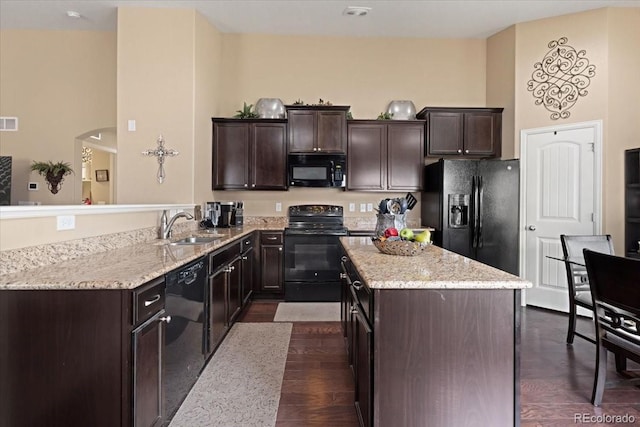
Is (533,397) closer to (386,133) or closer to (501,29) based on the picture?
(386,133)

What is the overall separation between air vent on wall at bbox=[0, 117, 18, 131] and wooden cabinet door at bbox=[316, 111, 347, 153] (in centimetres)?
419

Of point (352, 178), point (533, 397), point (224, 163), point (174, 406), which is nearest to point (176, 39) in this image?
point (224, 163)

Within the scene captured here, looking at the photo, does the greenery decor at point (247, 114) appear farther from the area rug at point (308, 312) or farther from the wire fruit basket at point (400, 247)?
the wire fruit basket at point (400, 247)

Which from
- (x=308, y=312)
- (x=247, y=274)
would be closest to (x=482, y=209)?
(x=308, y=312)

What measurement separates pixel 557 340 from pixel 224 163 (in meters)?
4.16

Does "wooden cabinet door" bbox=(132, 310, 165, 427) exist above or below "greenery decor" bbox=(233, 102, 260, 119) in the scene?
below

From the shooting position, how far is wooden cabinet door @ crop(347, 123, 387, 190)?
15.2ft

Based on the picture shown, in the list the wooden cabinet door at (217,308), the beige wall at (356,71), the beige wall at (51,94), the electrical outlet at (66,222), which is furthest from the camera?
the beige wall at (356,71)

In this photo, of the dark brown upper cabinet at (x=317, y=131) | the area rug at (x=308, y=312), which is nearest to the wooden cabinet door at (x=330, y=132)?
the dark brown upper cabinet at (x=317, y=131)

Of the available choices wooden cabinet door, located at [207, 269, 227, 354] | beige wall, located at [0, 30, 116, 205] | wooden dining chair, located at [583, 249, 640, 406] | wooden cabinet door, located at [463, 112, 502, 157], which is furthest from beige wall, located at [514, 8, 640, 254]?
beige wall, located at [0, 30, 116, 205]

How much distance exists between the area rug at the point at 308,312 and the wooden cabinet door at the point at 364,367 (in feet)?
5.80

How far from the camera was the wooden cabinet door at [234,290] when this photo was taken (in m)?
3.11

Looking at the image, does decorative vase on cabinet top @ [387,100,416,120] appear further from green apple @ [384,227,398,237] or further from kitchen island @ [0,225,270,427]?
kitchen island @ [0,225,270,427]

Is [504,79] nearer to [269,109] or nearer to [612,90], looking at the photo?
[612,90]
